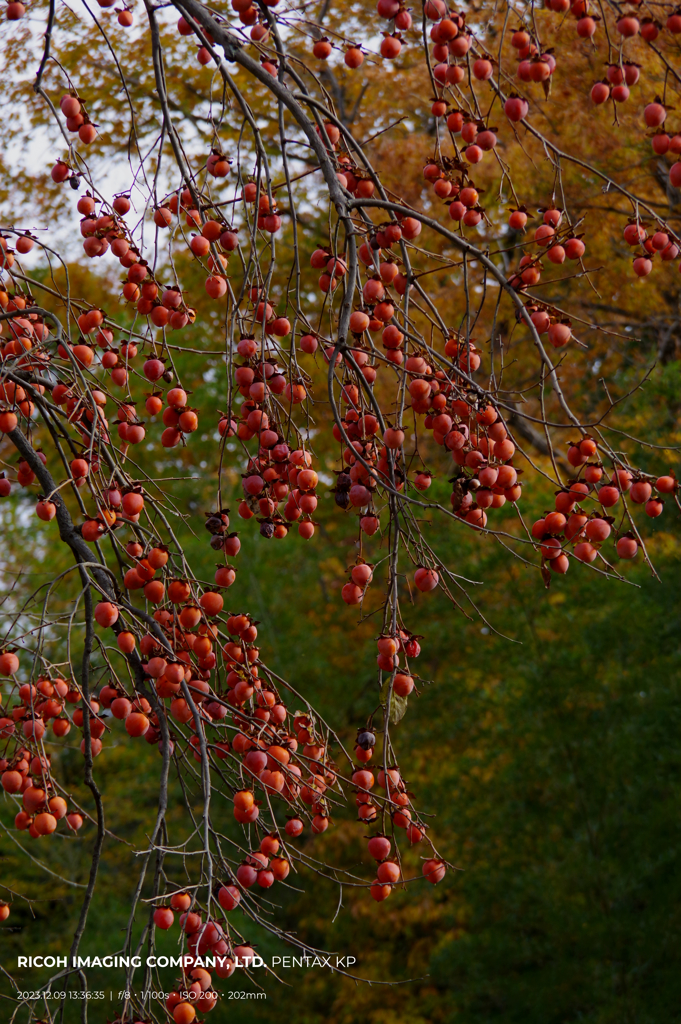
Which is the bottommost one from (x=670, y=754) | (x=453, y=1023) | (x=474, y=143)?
(x=453, y=1023)

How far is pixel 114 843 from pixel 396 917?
7.01 ft

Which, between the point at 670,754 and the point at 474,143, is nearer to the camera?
the point at 474,143

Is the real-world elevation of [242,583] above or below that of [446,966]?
above

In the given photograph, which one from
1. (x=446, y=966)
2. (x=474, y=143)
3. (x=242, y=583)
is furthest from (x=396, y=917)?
(x=474, y=143)

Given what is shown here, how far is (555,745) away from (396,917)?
175 cm

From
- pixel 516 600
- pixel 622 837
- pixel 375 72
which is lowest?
pixel 622 837

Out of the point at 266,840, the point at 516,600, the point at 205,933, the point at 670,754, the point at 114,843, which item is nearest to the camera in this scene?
the point at 205,933

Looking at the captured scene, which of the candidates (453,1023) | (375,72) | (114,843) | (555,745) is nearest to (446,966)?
(453,1023)

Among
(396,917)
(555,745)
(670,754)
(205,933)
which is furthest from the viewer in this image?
(396,917)

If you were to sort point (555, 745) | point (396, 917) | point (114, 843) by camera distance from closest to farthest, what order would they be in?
1. point (555, 745)
2. point (396, 917)
3. point (114, 843)

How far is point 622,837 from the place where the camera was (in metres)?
4.05

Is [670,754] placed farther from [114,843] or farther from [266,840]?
[114,843]

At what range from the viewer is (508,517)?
480 centimetres

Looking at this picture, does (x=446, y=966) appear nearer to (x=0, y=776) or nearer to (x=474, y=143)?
(x=0, y=776)
